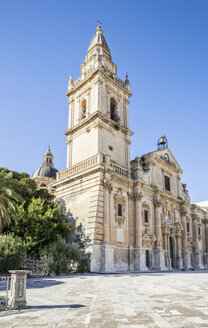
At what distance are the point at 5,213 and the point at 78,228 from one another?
21.1 feet

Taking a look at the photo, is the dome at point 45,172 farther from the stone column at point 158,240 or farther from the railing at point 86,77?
the stone column at point 158,240

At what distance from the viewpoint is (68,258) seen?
720 inches

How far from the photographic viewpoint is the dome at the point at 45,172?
5256 centimetres

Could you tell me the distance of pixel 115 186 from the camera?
77.6 ft

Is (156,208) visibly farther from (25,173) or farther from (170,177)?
(25,173)

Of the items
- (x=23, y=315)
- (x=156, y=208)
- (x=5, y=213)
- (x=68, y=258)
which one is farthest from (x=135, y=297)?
(x=156, y=208)

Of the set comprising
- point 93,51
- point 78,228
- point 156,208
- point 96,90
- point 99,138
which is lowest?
point 78,228

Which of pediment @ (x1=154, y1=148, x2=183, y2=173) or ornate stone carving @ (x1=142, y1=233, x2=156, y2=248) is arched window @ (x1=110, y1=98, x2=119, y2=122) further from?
ornate stone carving @ (x1=142, y1=233, x2=156, y2=248)

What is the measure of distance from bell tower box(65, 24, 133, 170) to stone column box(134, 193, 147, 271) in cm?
387

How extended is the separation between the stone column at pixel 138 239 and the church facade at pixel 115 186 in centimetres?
8

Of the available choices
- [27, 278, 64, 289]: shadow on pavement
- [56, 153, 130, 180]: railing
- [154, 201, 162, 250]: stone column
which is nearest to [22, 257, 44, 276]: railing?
[27, 278, 64, 289]: shadow on pavement

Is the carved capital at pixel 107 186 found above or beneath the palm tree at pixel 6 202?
above

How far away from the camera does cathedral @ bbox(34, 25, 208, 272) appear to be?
22.0 m

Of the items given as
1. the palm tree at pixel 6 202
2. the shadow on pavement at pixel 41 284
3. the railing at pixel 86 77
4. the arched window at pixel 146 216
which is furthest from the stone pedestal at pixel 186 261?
the shadow on pavement at pixel 41 284
